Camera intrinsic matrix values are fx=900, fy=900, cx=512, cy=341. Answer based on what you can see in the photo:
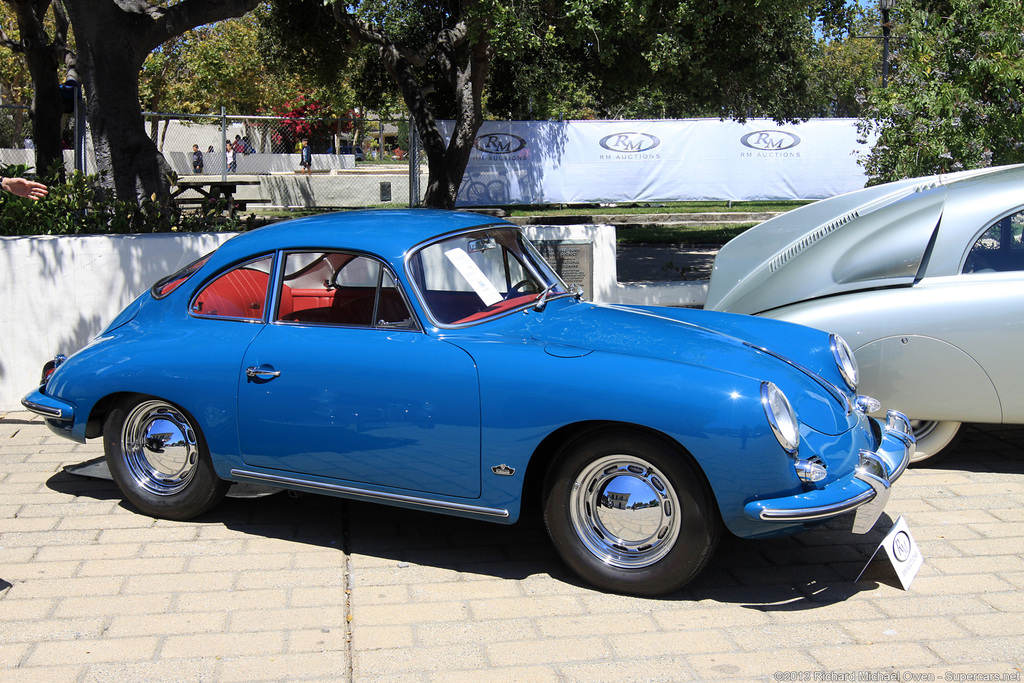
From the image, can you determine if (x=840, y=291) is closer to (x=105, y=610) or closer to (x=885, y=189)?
(x=885, y=189)

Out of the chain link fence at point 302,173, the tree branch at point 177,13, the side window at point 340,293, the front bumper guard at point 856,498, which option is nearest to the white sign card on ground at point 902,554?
the front bumper guard at point 856,498

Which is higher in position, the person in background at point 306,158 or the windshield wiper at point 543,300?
the person in background at point 306,158

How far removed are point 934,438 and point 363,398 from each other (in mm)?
3413

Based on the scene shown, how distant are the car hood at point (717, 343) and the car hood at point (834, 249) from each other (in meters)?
0.84

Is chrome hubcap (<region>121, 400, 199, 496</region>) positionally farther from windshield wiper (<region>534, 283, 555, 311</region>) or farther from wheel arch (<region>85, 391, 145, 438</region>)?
windshield wiper (<region>534, 283, 555, 311</region>)

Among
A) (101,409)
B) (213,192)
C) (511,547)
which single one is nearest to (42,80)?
(213,192)

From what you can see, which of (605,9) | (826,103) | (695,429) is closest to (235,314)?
(695,429)

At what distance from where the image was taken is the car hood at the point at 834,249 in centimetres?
517

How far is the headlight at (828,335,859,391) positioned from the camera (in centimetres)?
432

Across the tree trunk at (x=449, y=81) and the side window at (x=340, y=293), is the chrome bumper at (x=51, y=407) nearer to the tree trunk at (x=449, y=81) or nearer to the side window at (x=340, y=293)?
the side window at (x=340, y=293)

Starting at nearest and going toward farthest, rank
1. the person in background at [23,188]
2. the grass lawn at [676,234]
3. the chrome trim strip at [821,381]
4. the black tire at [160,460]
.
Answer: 1. the chrome trim strip at [821,381]
2. the black tire at [160,460]
3. the person in background at [23,188]
4. the grass lawn at [676,234]

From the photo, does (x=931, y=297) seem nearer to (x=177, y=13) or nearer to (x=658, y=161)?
(x=177, y=13)

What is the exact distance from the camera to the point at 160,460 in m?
4.67

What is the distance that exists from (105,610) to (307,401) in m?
1.19
